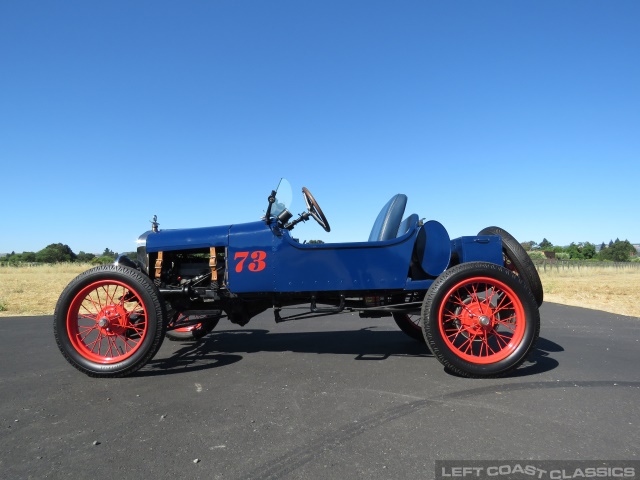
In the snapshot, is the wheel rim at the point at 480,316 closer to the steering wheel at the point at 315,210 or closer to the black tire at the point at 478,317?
the black tire at the point at 478,317

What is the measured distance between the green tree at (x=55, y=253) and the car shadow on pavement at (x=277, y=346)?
2285 inches

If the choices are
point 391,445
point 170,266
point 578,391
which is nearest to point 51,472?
point 391,445

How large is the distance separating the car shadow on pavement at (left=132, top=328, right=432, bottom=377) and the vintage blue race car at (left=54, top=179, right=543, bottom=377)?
0.39 m

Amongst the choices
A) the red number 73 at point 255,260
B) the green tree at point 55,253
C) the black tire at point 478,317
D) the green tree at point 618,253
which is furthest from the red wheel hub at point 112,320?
the green tree at point 618,253

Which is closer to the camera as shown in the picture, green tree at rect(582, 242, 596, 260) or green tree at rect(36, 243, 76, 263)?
green tree at rect(36, 243, 76, 263)

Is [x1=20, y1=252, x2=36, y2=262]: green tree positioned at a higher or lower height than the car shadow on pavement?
higher

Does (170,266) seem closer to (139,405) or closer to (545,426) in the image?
(139,405)

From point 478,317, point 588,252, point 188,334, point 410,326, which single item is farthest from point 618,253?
point 188,334

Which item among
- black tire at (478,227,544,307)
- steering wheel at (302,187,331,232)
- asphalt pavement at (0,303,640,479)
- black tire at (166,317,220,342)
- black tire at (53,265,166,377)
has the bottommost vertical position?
asphalt pavement at (0,303,640,479)

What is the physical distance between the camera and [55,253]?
57.3m

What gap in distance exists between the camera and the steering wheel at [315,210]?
14.8ft

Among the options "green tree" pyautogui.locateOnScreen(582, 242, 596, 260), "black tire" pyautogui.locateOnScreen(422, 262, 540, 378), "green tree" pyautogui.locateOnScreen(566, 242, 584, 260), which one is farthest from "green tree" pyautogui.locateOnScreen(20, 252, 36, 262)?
"green tree" pyautogui.locateOnScreen(582, 242, 596, 260)

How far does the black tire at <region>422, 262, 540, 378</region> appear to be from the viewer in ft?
11.7

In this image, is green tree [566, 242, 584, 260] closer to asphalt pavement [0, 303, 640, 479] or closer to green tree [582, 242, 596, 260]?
green tree [582, 242, 596, 260]
